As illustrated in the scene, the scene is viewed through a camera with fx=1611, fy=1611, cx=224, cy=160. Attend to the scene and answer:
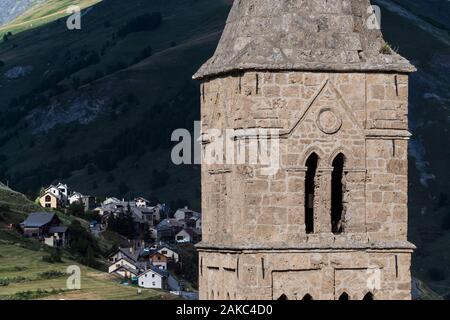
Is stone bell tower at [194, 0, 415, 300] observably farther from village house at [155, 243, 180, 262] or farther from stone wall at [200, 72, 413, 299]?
village house at [155, 243, 180, 262]

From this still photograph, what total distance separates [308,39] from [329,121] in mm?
1874

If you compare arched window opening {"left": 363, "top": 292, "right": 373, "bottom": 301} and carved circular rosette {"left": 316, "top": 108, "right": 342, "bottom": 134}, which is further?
carved circular rosette {"left": 316, "top": 108, "right": 342, "bottom": 134}

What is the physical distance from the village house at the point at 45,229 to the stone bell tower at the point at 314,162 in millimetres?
143552

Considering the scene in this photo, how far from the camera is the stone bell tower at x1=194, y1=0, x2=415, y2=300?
34.5m

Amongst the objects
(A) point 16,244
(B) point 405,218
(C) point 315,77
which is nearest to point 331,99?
(C) point 315,77

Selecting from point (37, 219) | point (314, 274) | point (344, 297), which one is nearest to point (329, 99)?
point (314, 274)

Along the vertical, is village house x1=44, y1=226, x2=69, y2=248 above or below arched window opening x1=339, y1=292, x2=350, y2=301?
below

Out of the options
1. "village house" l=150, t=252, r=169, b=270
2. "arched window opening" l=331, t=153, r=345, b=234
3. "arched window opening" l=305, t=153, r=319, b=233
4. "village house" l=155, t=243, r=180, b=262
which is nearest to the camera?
"arched window opening" l=305, t=153, r=319, b=233

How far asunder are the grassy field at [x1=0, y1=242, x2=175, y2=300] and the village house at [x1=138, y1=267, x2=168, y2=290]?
445 centimetres

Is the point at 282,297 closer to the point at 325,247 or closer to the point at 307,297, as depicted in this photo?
the point at 307,297

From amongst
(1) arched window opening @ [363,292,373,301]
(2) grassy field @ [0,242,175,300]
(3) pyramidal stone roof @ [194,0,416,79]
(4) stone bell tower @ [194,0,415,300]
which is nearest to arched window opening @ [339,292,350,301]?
(4) stone bell tower @ [194,0,415,300]

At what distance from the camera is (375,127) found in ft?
116

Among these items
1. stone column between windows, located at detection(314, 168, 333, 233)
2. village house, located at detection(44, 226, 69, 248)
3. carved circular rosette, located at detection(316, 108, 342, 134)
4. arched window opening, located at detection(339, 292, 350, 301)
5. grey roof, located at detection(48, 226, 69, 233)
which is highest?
carved circular rosette, located at detection(316, 108, 342, 134)

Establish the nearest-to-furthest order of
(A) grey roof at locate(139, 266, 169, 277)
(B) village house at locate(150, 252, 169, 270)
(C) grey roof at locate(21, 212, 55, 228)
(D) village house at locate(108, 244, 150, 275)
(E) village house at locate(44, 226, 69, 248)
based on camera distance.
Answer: (A) grey roof at locate(139, 266, 169, 277) < (D) village house at locate(108, 244, 150, 275) < (C) grey roof at locate(21, 212, 55, 228) < (E) village house at locate(44, 226, 69, 248) < (B) village house at locate(150, 252, 169, 270)
